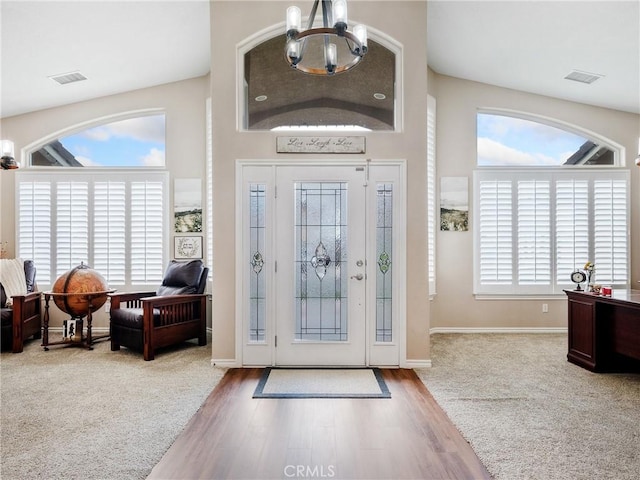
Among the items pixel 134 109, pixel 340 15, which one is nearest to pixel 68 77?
pixel 134 109

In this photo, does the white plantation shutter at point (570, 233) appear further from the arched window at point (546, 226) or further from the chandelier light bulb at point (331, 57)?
the chandelier light bulb at point (331, 57)

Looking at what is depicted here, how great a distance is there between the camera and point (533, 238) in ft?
19.8

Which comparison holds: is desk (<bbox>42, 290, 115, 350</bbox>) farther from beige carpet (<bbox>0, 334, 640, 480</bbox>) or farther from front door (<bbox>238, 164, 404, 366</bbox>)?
front door (<bbox>238, 164, 404, 366</bbox>)

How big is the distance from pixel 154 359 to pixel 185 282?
3.51 feet

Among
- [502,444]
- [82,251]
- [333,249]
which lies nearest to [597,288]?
[502,444]

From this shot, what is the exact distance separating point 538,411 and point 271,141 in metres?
3.58

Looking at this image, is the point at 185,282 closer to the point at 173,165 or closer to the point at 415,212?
the point at 173,165

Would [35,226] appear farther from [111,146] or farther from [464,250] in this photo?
[464,250]

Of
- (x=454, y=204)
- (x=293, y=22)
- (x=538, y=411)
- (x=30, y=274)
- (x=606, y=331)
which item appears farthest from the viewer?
(x=454, y=204)

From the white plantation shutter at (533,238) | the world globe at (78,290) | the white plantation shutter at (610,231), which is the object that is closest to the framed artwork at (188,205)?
the world globe at (78,290)

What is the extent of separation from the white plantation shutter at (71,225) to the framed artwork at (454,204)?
5.33 m

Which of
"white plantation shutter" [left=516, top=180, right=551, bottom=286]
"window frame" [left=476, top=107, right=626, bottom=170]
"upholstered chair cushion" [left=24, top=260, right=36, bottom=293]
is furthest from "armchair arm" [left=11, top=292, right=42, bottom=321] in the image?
"white plantation shutter" [left=516, top=180, right=551, bottom=286]

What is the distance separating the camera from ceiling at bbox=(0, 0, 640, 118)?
13.7 feet

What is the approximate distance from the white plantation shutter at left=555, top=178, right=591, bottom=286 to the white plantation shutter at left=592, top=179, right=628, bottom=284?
0.15 meters
